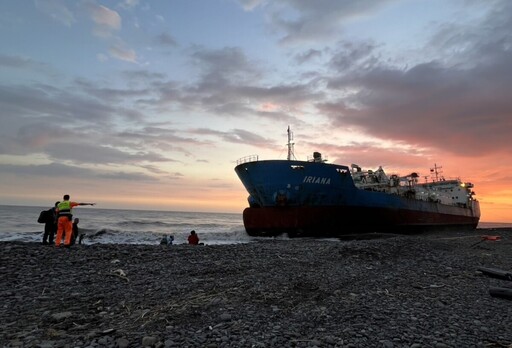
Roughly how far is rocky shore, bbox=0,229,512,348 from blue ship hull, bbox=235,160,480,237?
1710 cm

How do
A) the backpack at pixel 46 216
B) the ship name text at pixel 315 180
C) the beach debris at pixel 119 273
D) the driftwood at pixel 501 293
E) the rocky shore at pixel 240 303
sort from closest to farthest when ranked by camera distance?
the rocky shore at pixel 240 303 < the driftwood at pixel 501 293 < the beach debris at pixel 119 273 < the backpack at pixel 46 216 < the ship name text at pixel 315 180

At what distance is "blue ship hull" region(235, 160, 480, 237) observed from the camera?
28.4m

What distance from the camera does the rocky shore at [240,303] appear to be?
4.68m

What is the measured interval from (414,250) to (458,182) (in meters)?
52.5

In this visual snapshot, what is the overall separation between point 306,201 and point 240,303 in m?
22.9

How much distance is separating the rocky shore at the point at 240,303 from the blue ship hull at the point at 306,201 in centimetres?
1710

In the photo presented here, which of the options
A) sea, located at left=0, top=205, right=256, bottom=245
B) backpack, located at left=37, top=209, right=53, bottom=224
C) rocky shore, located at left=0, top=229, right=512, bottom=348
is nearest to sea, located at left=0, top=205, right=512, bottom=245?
sea, located at left=0, top=205, right=256, bottom=245

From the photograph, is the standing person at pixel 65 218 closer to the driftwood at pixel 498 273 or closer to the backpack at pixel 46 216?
the backpack at pixel 46 216

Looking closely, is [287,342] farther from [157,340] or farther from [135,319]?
[135,319]

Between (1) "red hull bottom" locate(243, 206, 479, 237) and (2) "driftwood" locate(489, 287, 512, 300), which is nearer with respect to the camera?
(2) "driftwood" locate(489, 287, 512, 300)

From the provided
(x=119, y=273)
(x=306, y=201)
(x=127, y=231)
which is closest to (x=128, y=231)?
(x=127, y=231)

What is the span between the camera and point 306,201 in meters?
28.6

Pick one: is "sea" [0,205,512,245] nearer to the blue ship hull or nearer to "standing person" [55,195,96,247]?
the blue ship hull

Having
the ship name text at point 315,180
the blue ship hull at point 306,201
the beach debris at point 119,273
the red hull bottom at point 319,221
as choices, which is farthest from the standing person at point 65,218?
the ship name text at point 315,180
